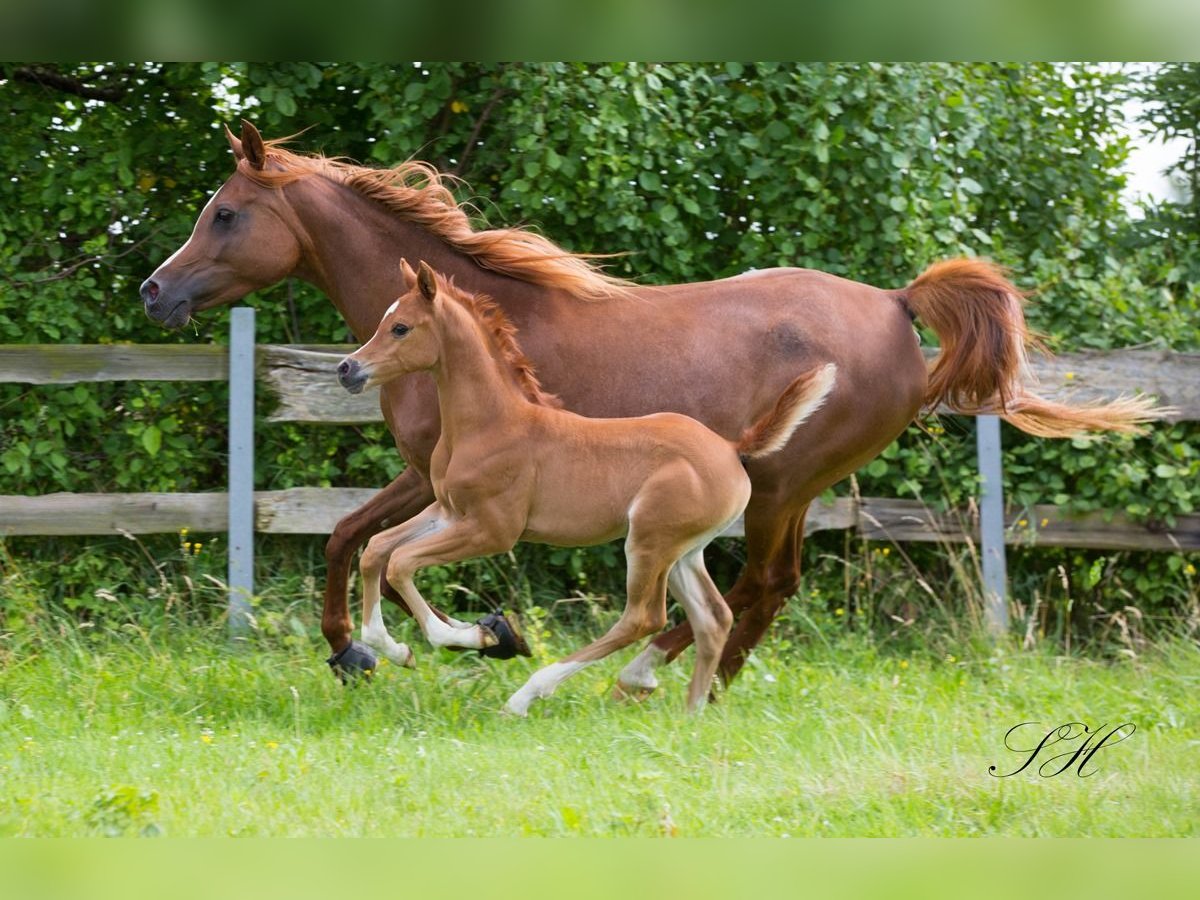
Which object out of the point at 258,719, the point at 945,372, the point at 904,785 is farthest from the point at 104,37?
the point at 945,372

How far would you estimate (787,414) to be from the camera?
184 inches

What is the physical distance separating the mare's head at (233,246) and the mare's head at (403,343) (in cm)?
82

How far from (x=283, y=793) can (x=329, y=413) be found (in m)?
2.87

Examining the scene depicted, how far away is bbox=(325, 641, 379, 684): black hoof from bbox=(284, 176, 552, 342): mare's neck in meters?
1.28

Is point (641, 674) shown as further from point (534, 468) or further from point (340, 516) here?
point (340, 516)

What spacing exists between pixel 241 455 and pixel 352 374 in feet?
6.31

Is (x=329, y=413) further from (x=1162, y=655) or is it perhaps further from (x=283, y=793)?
(x=1162, y=655)

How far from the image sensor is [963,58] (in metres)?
1.02

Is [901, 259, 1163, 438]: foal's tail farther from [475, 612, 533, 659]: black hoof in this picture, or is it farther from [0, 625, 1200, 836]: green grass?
[475, 612, 533, 659]: black hoof

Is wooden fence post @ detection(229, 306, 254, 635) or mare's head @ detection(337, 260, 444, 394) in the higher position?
mare's head @ detection(337, 260, 444, 394)

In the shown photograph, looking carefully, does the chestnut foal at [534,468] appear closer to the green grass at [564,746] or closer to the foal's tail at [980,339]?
the green grass at [564,746]

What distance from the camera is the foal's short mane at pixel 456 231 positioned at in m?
5.12

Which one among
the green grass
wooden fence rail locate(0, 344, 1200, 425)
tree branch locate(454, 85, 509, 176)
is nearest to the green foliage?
tree branch locate(454, 85, 509, 176)

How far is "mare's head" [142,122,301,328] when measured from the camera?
512 centimetres
